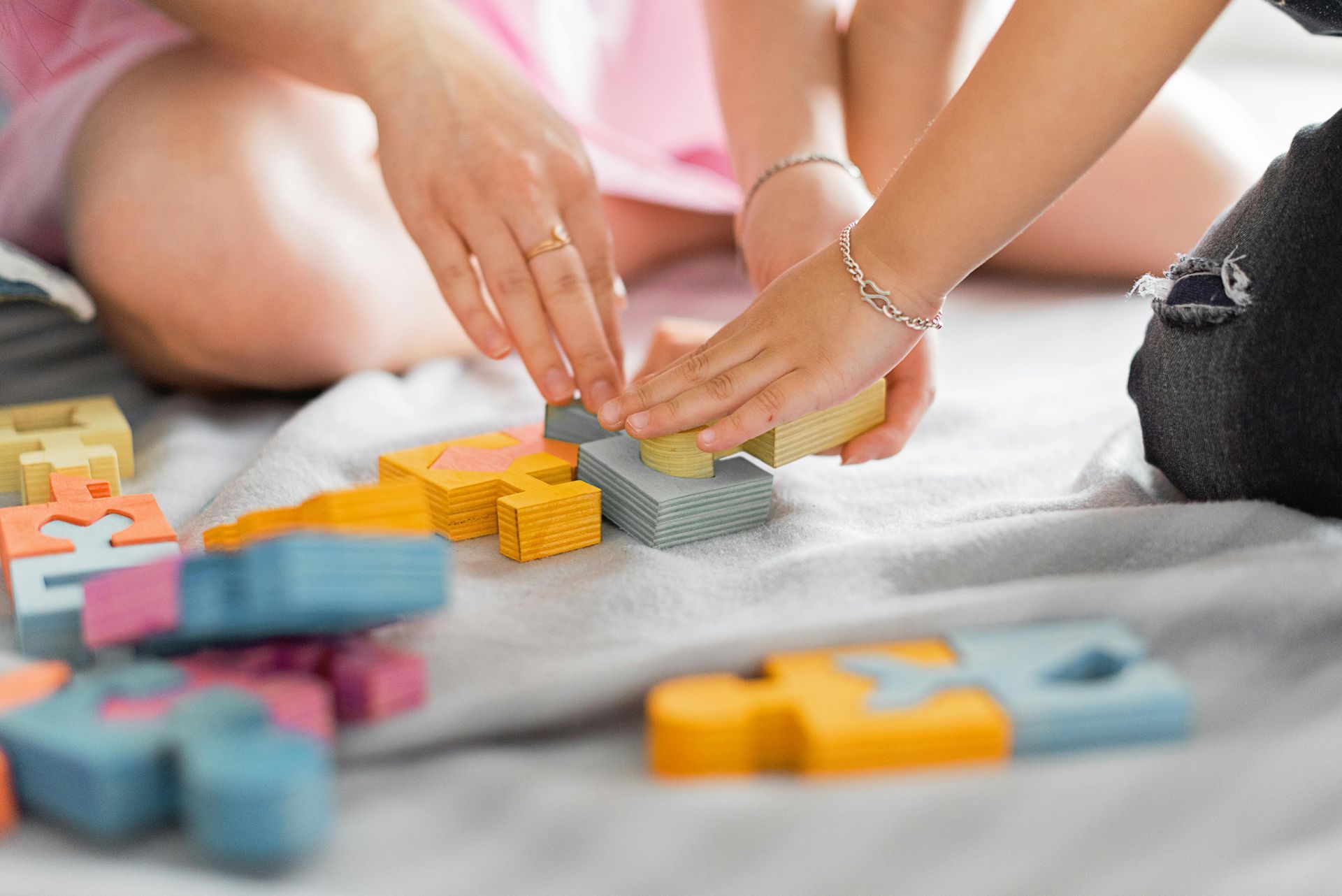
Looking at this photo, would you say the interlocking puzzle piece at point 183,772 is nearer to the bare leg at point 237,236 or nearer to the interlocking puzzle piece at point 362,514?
the interlocking puzzle piece at point 362,514

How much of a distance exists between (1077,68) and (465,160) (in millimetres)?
488

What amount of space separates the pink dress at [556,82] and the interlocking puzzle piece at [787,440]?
607 millimetres

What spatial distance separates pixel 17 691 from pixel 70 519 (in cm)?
23

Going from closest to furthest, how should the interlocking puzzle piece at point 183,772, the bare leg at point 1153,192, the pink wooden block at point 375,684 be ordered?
the interlocking puzzle piece at point 183,772, the pink wooden block at point 375,684, the bare leg at point 1153,192

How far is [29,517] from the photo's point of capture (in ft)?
2.57

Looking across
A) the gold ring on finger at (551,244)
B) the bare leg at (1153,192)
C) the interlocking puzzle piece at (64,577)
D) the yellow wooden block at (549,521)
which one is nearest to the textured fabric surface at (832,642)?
the yellow wooden block at (549,521)

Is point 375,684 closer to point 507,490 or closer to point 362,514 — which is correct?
point 362,514

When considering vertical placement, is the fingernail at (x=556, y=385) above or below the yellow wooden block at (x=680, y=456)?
below

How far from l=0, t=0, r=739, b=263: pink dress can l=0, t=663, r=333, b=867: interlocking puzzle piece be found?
0.71 metres

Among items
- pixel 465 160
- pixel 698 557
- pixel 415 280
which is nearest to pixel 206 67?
pixel 415 280

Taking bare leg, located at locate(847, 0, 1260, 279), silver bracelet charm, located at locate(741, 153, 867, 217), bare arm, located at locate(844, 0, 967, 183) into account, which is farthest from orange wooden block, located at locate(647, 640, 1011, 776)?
bare leg, located at locate(847, 0, 1260, 279)

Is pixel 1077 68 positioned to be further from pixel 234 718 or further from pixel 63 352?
pixel 63 352

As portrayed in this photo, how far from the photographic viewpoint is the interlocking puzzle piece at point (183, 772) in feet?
1.63

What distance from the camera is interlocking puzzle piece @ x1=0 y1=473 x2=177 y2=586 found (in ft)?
2.45
